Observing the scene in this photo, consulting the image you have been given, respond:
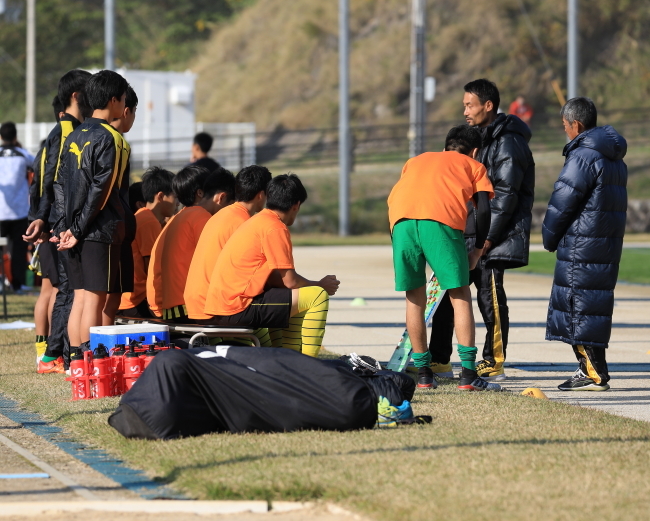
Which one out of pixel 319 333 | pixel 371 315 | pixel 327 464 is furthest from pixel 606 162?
pixel 371 315

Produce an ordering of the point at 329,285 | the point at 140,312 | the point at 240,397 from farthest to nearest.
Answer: the point at 140,312 < the point at 329,285 < the point at 240,397

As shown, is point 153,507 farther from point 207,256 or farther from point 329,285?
point 207,256

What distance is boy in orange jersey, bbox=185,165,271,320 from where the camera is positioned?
24.4 ft

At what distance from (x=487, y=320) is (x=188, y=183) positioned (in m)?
2.34

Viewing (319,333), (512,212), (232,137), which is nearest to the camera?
(319,333)

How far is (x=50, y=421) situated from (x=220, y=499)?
6.94 ft

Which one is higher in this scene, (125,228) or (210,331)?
(125,228)

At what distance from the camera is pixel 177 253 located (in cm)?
782

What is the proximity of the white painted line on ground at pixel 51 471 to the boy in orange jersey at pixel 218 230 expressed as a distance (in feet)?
6.45

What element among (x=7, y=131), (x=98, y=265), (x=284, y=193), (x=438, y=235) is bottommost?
(x=98, y=265)

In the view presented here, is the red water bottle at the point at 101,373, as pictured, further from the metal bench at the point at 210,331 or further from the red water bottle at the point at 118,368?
the metal bench at the point at 210,331

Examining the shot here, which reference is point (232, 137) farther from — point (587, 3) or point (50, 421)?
point (50, 421)

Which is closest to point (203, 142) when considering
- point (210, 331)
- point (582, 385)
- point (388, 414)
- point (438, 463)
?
point (210, 331)

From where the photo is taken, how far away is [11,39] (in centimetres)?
5606
